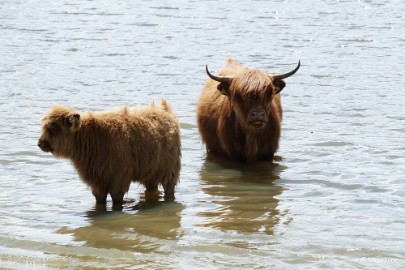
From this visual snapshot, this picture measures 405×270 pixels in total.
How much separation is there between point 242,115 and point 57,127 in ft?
9.07

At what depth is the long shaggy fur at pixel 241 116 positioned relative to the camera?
1088 cm

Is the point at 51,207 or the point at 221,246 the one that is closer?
the point at 221,246

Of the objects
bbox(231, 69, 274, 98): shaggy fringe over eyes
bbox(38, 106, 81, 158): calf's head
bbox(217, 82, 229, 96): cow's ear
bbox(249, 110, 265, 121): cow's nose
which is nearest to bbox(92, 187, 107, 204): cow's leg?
bbox(38, 106, 81, 158): calf's head

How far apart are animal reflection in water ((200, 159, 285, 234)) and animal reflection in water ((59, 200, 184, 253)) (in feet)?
1.14

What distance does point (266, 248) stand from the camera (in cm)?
819

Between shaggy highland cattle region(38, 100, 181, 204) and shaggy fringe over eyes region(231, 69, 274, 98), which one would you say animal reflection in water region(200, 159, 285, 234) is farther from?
shaggy fringe over eyes region(231, 69, 274, 98)

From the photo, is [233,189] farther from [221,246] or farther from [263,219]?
[221,246]

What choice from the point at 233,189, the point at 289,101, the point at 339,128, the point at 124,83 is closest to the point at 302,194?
the point at 233,189

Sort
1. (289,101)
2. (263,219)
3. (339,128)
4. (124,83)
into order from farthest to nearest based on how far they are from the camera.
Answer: (124,83), (289,101), (339,128), (263,219)

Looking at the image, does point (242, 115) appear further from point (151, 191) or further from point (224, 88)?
point (151, 191)

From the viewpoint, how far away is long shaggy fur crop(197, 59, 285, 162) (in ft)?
35.7

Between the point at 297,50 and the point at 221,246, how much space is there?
1033cm

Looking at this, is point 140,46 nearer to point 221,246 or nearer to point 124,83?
point 124,83

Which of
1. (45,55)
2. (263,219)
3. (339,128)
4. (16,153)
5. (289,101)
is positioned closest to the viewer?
(263,219)
